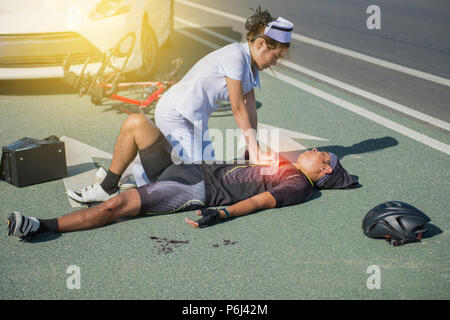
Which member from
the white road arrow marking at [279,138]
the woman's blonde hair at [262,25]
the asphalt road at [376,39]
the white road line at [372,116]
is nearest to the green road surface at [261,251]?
the white road line at [372,116]

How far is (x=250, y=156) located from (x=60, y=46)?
12.9 feet

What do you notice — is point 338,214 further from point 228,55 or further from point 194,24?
point 194,24

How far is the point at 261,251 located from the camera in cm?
445

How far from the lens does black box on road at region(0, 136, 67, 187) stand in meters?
5.43

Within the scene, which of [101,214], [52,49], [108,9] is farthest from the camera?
[108,9]

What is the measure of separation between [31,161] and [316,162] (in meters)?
2.72

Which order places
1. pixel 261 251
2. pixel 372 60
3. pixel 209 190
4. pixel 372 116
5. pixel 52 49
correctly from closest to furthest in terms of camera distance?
1. pixel 261 251
2. pixel 209 190
3. pixel 372 116
4. pixel 52 49
5. pixel 372 60

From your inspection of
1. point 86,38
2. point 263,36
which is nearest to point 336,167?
point 263,36

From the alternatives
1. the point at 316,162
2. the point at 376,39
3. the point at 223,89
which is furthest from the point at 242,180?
the point at 376,39

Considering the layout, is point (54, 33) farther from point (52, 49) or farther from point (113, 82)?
point (113, 82)

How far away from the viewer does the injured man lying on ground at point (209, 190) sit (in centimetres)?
470

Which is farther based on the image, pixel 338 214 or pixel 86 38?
pixel 86 38

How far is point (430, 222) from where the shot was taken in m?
4.91

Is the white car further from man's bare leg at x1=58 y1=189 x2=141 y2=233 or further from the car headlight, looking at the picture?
man's bare leg at x1=58 y1=189 x2=141 y2=233
